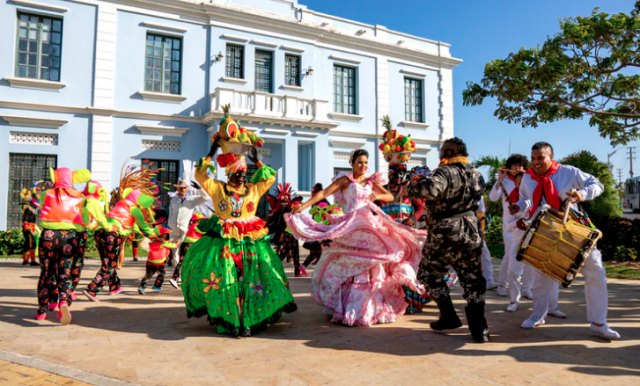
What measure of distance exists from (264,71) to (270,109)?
7.09ft

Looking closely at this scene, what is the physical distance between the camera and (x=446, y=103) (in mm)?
22031

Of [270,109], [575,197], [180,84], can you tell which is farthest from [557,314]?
[180,84]

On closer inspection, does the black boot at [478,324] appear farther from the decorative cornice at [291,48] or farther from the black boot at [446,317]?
the decorative cornice at [291,48]

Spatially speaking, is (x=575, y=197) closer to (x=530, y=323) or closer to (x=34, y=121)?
(x=530, y=323)

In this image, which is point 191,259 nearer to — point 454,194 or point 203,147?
point 454,194

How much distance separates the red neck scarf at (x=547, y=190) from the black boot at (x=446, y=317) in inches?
54.9

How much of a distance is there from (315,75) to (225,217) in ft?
49.2

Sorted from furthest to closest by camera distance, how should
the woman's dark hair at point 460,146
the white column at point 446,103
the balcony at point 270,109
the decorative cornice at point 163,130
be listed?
the white column at point 446,103, the balcony at point 270,109, the decorative cornice at point 163,130, the woman's dark hair at point 460,146

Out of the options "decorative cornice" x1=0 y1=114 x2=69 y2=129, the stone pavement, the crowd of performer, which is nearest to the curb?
the stone pavement

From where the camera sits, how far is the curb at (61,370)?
3084mm

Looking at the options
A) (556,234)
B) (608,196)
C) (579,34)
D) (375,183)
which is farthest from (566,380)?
(608,196)

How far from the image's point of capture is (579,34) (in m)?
8.76

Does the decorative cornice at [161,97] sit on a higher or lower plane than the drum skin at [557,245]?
higher

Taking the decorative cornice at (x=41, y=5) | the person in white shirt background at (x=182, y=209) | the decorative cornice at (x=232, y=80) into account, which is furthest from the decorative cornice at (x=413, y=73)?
the person in white shirt background at (x=182, y=209)
